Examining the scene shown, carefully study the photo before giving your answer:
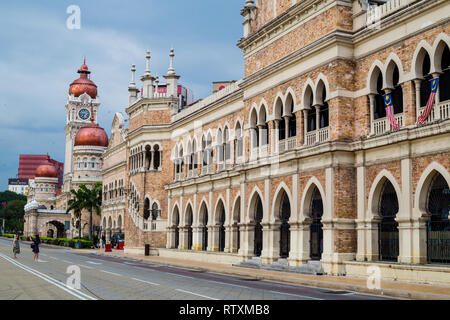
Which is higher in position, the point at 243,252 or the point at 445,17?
the point at 445,17

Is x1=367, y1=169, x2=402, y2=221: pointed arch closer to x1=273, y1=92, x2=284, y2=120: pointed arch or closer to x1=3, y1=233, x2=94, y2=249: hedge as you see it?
x1=273, y1=92, x2=284, y2=120: pointed arch

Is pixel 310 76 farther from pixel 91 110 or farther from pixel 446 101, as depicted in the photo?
pixel 91 110

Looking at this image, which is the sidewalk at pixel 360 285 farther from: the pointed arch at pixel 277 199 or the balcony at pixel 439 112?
the balcony at pixel 439 112

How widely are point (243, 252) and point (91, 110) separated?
87638mm

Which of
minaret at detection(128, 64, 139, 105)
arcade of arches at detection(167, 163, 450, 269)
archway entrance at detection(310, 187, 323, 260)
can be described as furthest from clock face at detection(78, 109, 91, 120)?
archway entrance at detection(310, 187, 323, 260)

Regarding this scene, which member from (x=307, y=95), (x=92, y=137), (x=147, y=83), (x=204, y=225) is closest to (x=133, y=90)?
(x=147, y=83)

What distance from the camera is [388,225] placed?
22.4 m

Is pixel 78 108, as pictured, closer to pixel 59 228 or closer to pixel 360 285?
pixel 59 228

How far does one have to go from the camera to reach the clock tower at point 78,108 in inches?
4380

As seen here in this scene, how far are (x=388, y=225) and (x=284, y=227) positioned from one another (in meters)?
6.65

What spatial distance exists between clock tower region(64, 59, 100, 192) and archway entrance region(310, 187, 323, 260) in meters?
89.8

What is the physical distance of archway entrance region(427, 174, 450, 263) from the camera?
19688mm
